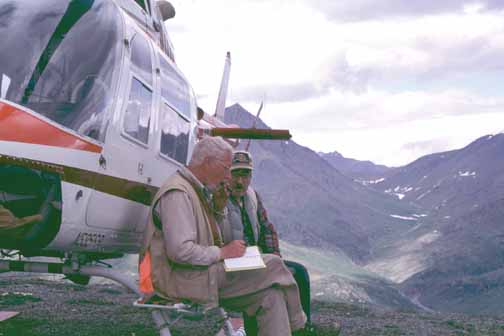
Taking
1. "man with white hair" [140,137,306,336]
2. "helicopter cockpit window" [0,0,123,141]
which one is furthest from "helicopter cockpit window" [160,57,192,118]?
"man with white hair" [140,137,306,336]

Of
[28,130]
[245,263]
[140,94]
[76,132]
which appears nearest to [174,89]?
[140,94]

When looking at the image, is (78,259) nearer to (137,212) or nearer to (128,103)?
(137,212)

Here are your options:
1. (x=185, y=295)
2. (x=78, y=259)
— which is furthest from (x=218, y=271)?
(x=78, y=259)

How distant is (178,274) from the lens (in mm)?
5004

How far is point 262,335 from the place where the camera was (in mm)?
5141

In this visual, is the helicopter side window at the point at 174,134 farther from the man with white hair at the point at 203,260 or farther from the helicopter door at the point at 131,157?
the man with white hair at the point at 203,260

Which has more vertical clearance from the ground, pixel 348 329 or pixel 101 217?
pixel 101 217

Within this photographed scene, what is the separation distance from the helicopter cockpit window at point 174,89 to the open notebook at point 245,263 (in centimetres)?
262

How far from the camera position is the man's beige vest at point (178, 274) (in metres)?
4.98

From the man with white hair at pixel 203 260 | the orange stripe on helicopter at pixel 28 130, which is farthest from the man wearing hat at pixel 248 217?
the orange stripe on helicopter at pixel 28 130

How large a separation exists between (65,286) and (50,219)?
43.8 feet

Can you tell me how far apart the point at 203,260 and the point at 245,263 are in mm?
315

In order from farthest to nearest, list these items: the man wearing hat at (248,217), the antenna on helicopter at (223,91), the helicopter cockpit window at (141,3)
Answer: the antenna on helicopter at (223,91) → the helicopter cockpit window at (141,3) → the man wearing hat at (248,217)

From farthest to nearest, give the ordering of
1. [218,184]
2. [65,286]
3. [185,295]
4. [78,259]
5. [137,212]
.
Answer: [65,286] → [137,212] → [78,259] → [218,184] → [185,295]
